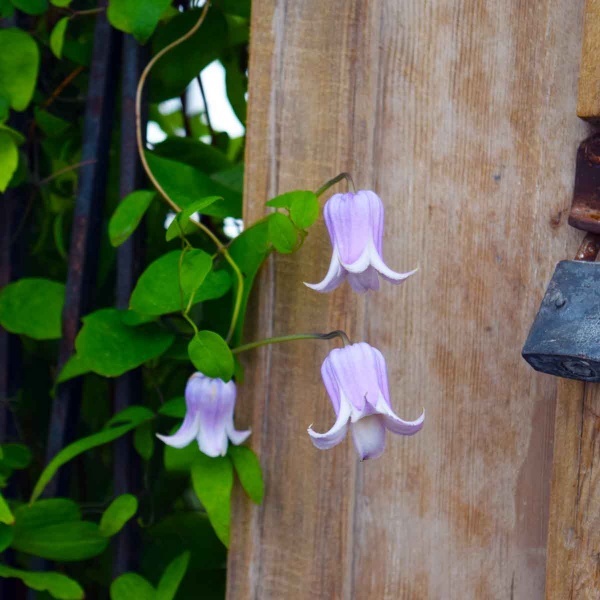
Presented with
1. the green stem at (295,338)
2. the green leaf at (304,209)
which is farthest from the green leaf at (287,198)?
the green stem at (295,338)

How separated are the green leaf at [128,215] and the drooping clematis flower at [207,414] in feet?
0.56

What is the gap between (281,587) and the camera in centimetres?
86

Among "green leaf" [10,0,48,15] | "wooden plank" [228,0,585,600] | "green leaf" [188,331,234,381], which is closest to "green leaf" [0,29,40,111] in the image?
"green leaf" [10,0,48,15]

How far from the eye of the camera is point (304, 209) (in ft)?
2.47

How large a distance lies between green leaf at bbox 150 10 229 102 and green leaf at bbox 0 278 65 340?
262 mm

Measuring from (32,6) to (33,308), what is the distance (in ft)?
1.07

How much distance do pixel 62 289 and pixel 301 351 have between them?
29 cm

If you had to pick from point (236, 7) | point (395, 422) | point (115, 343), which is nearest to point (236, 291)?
point (115, 343)

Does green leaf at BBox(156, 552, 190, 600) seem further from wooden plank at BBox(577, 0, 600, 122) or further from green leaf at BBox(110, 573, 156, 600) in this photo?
wooden plank at BBox(577, 0, 600, 122)

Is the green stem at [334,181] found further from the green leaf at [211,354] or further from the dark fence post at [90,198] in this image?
the dark fence post at [90,198]

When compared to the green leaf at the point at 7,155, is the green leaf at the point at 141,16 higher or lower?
higher

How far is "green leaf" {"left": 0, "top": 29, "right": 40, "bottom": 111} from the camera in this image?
2.92ft

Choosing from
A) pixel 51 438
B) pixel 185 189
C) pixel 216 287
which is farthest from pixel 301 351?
→ pixel 51 438

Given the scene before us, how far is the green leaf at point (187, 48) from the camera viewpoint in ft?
3.09
